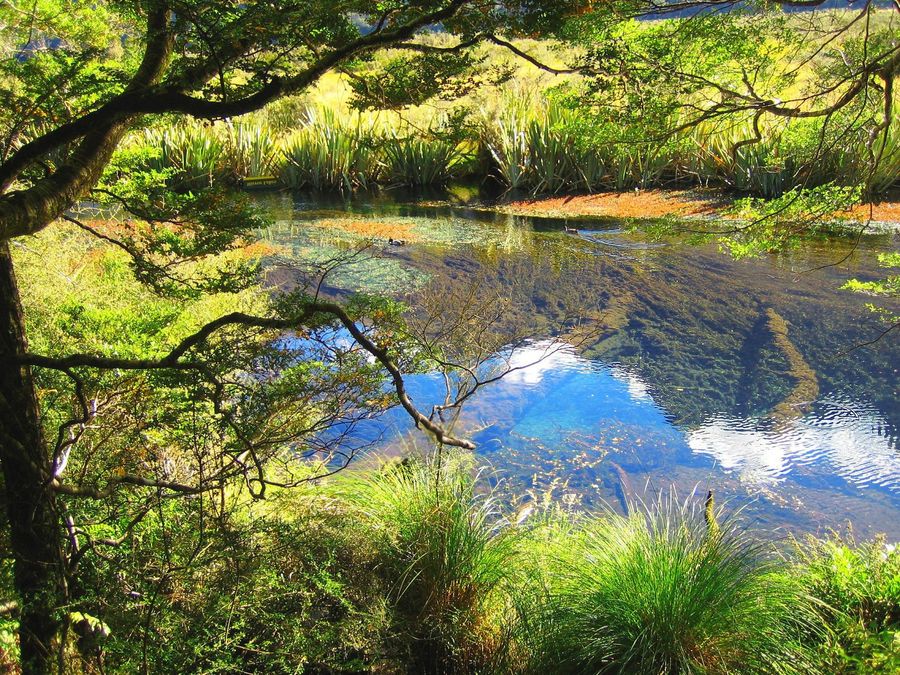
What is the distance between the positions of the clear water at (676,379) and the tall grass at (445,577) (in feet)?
3.54

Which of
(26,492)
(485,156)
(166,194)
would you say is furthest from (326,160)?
(26,492)

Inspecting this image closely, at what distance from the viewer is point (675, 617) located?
266 cm

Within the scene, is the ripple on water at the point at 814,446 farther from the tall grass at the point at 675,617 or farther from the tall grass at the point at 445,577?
the tall grass at the point at 445,577

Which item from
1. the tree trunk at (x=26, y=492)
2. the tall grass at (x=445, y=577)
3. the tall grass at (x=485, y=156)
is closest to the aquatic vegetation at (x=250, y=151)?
the tall grass at (x=485, y=156)

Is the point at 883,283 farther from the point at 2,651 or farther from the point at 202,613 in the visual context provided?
the point at 2,651

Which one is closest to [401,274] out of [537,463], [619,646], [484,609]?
[537,463]

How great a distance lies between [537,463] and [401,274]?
4.23 m

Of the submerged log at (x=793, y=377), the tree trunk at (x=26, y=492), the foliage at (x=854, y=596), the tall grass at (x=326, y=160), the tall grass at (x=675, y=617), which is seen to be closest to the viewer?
the tree trunk at (x=26, y=492)

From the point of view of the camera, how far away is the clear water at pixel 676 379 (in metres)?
4.37

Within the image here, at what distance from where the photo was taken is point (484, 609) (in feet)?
10.5

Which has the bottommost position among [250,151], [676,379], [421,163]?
[676,379]

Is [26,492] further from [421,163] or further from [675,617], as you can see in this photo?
[421,163]

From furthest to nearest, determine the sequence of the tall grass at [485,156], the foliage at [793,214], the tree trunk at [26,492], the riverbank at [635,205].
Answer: the tall grass at [485,156]
the riverbank at [635,205]
the foliage at [793,214]
the tree trunk at [26,492]

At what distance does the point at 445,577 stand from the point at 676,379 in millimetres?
3449
